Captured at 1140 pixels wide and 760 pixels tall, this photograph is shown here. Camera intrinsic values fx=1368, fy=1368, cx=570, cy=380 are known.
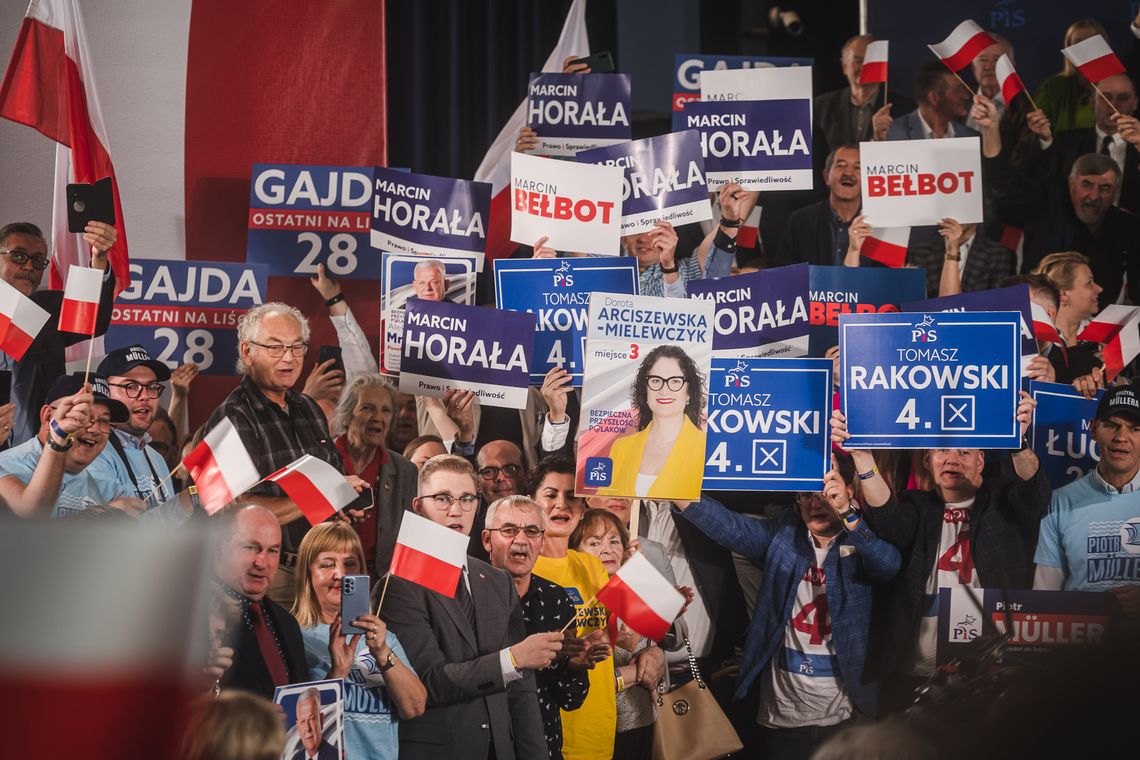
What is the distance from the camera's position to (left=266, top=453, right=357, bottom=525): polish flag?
4.20 meters

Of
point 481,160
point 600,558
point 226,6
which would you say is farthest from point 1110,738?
point 481,160

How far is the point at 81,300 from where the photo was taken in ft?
16.1

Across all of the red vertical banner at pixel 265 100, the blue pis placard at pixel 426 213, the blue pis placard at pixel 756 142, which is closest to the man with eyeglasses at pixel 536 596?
the blue pis placard at pixel 426 213

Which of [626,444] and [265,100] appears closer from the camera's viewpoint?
[626,444]

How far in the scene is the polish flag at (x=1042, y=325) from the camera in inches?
230

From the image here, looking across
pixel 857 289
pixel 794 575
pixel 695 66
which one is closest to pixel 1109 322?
pixel 857 289

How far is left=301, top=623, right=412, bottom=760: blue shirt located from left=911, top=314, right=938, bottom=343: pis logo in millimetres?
2242

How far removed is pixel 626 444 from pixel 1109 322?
2.50m

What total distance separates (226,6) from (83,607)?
7.16 m

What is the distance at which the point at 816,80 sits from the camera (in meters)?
9.29

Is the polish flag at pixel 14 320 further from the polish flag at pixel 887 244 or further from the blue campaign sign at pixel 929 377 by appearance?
the polish flag at pixel 887 244

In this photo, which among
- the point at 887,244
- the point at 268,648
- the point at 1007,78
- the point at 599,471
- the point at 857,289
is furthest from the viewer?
the point at 1007,78

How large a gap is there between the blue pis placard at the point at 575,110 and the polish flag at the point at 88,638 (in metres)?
6.19

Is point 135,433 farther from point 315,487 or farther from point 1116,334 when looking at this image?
point 1116,334
